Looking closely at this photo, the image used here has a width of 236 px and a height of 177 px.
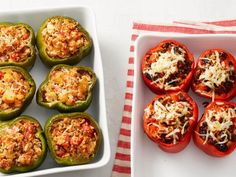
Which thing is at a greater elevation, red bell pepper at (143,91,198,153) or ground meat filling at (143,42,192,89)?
ground meat filling at (143,42,192,89)

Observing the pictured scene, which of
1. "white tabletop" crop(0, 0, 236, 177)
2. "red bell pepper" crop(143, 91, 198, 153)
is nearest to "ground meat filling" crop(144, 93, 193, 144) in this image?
"red bell pepper" crop(143, 91, 198, 153)

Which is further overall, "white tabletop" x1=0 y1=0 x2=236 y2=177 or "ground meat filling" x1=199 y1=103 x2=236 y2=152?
"white tabletop" x1=0 y1=0 x2=236 y2=177

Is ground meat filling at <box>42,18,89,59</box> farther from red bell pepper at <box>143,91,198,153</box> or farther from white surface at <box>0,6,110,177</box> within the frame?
red bell pepper at <box>143,91,198,153</box>

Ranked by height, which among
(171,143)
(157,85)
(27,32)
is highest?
(27,32)

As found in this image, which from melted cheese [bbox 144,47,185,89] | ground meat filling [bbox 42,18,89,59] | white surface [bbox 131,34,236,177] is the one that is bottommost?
white surface [bbox 131,34,236,177]

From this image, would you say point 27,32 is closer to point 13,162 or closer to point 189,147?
point 13,162

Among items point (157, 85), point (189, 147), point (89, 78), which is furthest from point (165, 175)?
point (89, 78)

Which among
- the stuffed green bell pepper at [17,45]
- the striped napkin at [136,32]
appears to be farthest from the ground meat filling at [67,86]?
the striped napkin at [136,32]
